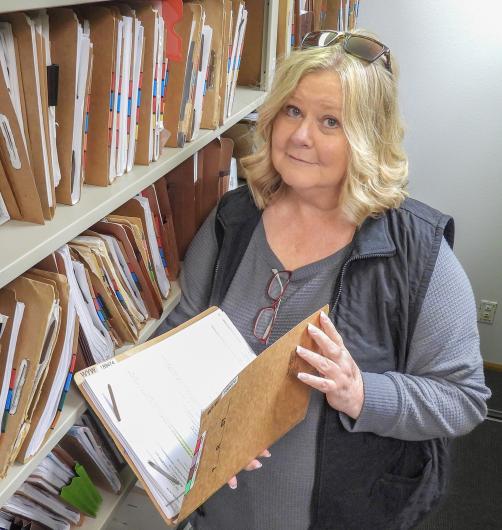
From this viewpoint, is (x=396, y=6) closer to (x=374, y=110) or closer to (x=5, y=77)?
(x=374, y=110)

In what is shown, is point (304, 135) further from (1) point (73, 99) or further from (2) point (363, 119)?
(1) point (73, 99)

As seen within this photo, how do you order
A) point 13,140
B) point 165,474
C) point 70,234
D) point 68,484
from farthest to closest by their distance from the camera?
point 68,484 < point 165,474 < point 70,234 < point 13,140

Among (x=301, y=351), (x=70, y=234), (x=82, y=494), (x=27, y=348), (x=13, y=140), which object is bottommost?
(x=82, y=494)

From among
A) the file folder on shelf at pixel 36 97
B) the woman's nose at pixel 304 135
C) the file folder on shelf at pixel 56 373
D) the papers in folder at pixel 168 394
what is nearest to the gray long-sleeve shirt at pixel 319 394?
the papers in folder at pixel 168 394

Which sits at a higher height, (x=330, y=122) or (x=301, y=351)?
(x=330, y=122)

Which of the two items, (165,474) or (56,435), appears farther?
(165,474)

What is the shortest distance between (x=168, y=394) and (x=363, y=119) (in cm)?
68

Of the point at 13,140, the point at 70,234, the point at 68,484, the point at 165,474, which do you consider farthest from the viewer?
the point at 68,484

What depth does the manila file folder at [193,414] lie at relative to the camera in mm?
989

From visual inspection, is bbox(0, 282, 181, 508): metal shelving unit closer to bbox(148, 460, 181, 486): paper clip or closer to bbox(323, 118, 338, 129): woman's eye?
bbox(148, 460, 181, 486): paper clip

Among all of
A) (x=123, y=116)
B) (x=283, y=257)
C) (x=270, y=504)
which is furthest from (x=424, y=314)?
(x=123, y=116)

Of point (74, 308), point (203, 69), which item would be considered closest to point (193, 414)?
point (74, 308)

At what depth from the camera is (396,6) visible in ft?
8.40

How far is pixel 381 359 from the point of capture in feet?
4.04
